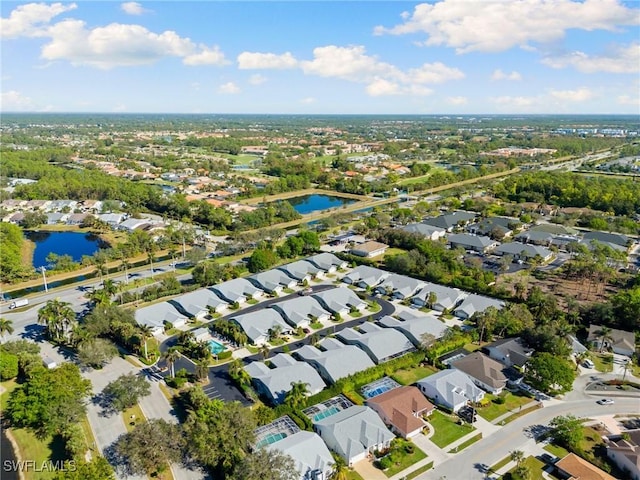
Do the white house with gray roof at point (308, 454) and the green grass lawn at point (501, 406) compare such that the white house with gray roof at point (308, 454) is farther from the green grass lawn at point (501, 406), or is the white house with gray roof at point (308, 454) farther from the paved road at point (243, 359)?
the green grass lawn at point (501, 406)

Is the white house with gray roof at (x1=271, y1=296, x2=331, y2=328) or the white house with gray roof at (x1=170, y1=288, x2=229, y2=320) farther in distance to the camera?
the white house with gray roof at (x1=170, y1=288, x2=229, y2=320)

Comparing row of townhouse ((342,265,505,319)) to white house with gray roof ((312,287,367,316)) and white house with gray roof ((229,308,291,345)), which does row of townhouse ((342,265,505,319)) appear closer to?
white house with gray roof ((312,287,367,316))

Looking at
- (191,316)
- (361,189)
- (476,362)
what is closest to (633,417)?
(476,362)

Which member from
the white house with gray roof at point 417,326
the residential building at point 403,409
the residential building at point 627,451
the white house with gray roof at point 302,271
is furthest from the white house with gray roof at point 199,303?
the residential building at point 627,451

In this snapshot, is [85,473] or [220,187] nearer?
[85,473]

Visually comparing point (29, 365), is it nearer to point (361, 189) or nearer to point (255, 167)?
point (361, 189)

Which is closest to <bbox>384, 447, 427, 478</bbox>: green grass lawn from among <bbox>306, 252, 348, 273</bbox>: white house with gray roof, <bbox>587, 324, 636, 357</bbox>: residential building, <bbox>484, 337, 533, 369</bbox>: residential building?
<bbox>484, 337, 533, 369</bbox>: residential building

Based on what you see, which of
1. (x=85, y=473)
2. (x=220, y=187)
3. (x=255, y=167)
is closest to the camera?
(x=85, y=473)
